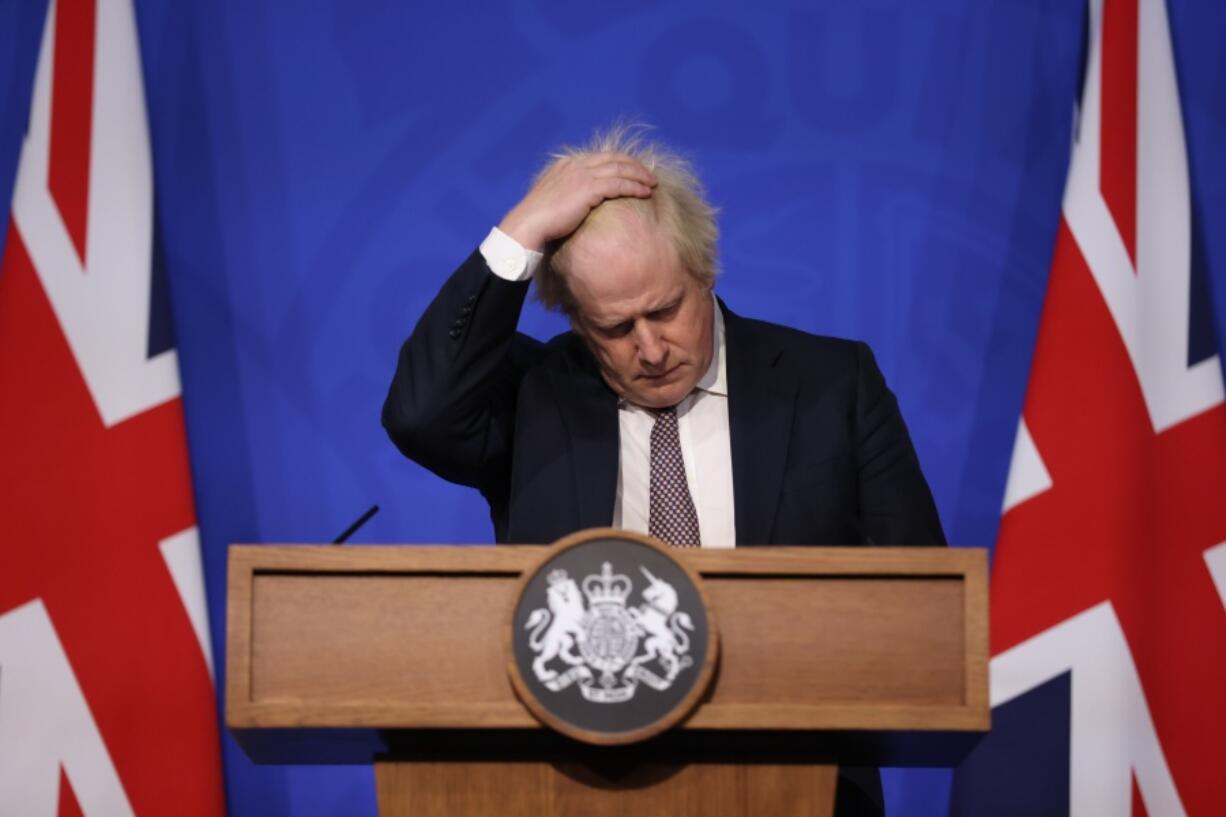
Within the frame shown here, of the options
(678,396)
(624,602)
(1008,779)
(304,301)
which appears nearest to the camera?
(624,602)

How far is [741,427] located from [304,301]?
1.28m

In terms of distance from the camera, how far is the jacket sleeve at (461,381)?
5.74 ft

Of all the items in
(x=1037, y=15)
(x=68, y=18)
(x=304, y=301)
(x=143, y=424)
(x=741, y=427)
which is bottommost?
(x=741, y=427)

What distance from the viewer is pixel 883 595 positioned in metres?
1.32

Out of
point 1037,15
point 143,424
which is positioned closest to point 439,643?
point 143,424

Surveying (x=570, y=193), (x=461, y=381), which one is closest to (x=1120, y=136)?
(x=570, y=193)

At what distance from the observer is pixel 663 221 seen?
1.87m

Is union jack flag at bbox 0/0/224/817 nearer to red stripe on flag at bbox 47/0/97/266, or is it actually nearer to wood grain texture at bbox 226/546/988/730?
red stripe on flag at bbox 47/0/97/266

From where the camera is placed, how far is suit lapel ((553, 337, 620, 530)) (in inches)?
71.9

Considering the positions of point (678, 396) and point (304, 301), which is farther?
point (304, 301)

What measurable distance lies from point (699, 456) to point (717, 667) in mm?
670

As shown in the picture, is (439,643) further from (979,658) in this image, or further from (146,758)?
(146,758)

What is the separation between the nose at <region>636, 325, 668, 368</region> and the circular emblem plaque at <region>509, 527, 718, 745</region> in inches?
23.9

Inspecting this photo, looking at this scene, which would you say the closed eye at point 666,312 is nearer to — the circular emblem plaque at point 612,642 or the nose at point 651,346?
the nose at point 651,346
